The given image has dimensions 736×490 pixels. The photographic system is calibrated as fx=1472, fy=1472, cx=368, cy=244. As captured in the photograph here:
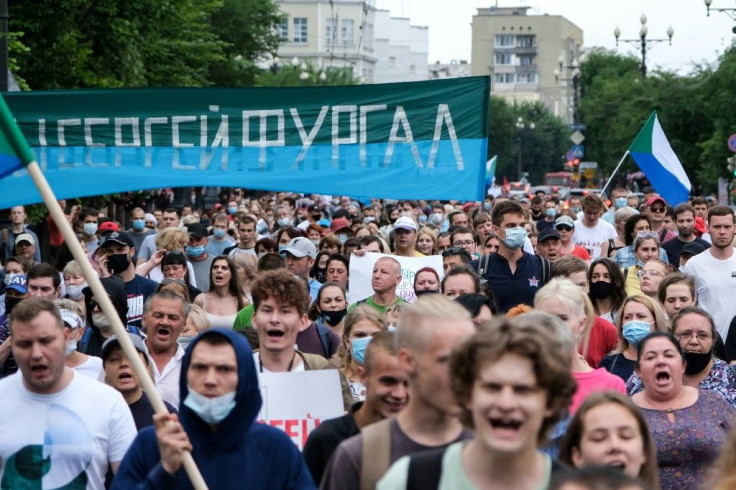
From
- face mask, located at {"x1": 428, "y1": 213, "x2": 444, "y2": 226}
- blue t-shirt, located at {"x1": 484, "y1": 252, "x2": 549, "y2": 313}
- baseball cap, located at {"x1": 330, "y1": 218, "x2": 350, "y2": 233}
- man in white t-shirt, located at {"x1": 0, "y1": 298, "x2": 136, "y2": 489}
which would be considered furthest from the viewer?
face mask, located at {"x1": 428, "y1": 213, "x2": 444, "y2": 226}

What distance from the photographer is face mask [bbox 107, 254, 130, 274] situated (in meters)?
11.5

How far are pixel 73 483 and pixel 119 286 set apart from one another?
17.2 ft

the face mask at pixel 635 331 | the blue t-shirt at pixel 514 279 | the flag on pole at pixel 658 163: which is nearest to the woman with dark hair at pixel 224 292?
the blue t-shirt at pixel 514 279

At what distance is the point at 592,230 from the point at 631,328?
7.26m

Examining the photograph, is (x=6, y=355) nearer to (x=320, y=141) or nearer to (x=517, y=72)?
(x=320, y=141)

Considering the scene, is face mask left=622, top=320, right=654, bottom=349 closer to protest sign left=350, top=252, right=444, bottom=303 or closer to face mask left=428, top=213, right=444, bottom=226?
protest sign left=350, top=252, right=444, bottom=303

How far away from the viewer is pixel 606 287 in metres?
10.5

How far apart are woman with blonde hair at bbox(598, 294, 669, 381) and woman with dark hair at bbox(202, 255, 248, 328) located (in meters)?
3.62

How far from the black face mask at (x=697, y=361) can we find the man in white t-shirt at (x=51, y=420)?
3.32m

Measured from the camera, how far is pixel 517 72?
170375 millimetres

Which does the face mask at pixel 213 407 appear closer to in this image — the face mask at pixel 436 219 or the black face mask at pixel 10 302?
the black face mask at pixel 10 302

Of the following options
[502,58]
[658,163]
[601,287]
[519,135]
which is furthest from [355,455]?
[502,58]

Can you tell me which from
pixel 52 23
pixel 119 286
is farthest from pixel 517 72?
pixel 119 286

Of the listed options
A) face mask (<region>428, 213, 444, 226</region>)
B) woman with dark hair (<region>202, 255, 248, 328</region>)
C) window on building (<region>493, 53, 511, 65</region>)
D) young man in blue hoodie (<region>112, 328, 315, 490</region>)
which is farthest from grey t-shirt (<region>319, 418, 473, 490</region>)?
window on building (<region>493, 53, 511, 65</region>)
